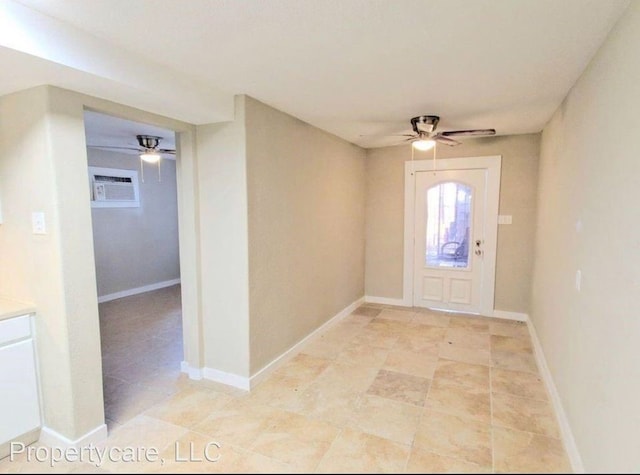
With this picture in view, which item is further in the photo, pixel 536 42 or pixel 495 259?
pixel 495 259

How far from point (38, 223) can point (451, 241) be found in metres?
4.33

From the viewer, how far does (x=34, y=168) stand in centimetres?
196

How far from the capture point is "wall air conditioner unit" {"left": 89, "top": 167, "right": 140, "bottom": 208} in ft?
17.1

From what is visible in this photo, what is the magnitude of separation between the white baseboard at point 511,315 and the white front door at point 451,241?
0.20 meters

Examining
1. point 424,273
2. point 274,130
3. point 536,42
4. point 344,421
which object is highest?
point 536,42

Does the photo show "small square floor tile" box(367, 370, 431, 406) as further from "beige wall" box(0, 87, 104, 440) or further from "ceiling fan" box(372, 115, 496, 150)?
"ceiling fan" box(372, 115, 496, 150)

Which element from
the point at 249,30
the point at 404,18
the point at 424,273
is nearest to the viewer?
the point at 404,18

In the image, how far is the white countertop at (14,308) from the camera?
198 centimetres

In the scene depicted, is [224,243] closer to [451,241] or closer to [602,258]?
[602,258]

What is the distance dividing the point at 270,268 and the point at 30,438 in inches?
72.4

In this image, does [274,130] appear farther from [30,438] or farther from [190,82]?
[30,438]

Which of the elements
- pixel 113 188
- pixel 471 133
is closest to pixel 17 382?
pixel 471 133

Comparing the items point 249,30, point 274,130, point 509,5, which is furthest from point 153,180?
point 509,5

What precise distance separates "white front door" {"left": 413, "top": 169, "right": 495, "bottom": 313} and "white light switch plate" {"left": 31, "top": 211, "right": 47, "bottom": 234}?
4071mm
